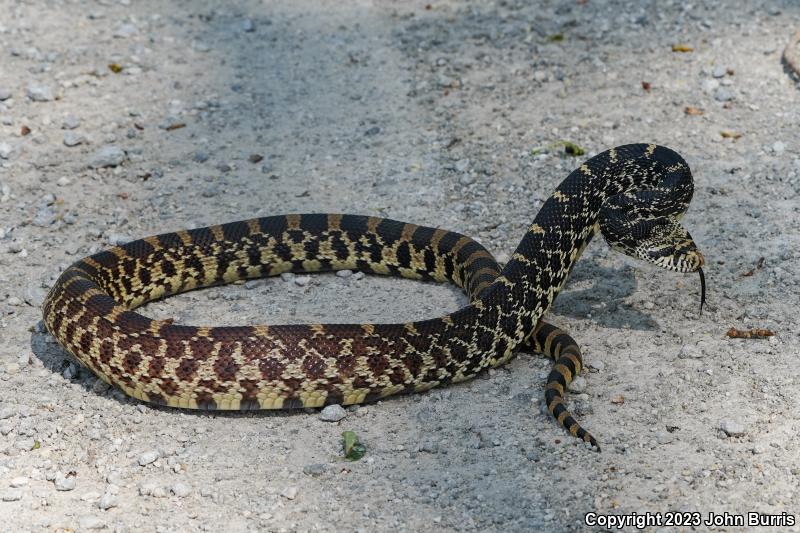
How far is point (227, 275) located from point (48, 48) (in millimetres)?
5975

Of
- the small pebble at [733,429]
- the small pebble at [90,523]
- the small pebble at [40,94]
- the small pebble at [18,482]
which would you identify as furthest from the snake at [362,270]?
the small pebble at [40,94]

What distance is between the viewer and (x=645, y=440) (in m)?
7.49

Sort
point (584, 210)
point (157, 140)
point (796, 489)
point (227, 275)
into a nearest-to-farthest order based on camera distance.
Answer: point (796, 489) → point (584, 210) → point (227, 275) → point (157, 140)

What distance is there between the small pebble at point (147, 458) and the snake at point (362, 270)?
0.68 m

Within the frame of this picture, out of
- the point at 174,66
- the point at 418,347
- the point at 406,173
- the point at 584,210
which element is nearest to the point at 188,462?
the point at 418,347

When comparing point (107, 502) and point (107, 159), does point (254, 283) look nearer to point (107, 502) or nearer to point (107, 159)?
point (107, 159)

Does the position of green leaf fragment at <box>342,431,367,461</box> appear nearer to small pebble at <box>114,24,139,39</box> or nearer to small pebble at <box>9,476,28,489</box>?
small pebble at <box>9,476,28,489</box>

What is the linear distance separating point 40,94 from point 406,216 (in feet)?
18.2

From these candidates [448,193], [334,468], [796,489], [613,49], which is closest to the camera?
[796,489]

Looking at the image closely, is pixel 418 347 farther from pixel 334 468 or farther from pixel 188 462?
pixel 188 462

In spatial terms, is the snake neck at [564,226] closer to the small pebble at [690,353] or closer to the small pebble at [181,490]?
the small pebble at [690,353]

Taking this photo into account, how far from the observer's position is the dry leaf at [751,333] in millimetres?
8602

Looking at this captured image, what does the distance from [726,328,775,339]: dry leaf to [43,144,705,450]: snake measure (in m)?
0.46

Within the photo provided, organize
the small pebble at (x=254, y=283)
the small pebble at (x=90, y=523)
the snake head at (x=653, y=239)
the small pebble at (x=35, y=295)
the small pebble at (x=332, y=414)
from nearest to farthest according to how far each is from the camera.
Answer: the small pebble at (x=90, y=523) → the small pebble at (x=332, y=414) → the snake head at (x=653, y=239) → the small pebble at (x=35, y=295) → the small pebble at (x=254, y=283)
